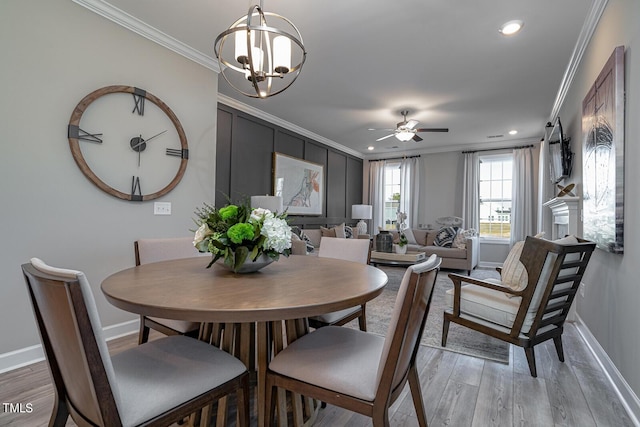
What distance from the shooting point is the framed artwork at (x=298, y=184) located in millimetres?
5438

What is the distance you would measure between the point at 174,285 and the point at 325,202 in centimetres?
554

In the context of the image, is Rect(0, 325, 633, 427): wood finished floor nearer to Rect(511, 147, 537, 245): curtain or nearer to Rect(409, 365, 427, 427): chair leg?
Rect(409, 365, 427, 427): chair leg

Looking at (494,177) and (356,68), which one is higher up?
(356,68)

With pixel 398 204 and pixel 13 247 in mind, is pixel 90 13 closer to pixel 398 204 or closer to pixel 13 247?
pixel 13 247

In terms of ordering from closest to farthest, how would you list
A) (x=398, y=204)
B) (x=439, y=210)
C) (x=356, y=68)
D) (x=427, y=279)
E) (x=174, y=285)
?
1. (x=427, y=279)
2. (x=174, y=285)
3. (x=356, y=68)
4. (x=439, y=210)
5. (x=398, y=204)

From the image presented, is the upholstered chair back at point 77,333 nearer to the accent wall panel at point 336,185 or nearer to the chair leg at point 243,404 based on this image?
the chair leg at point 243,404

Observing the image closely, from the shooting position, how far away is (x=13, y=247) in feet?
6.72

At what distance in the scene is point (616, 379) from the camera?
1.88m

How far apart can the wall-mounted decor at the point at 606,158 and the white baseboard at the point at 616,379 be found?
0.73 m

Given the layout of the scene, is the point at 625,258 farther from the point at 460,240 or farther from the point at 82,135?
the point at 460,240

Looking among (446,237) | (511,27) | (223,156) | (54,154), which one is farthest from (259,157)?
(446,237)

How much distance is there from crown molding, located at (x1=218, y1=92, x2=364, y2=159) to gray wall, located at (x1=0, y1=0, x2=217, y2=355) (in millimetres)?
1605

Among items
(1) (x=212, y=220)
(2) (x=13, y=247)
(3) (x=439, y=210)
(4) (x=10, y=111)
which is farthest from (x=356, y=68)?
(3) (x=439, y=210)

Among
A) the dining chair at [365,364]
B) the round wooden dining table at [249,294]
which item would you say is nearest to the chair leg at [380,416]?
the dining chair at [365,364]
